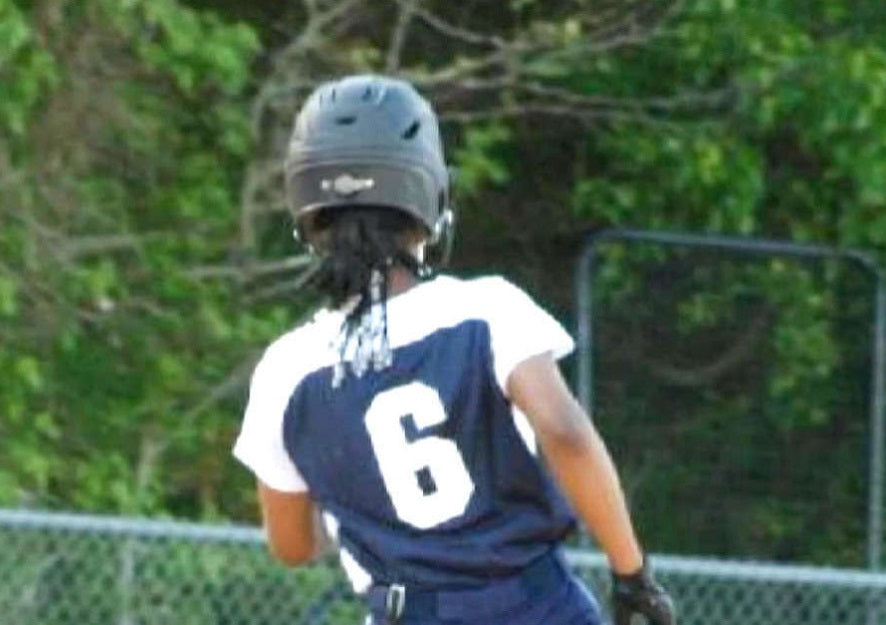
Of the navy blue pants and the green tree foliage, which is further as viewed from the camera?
the green tree foliage

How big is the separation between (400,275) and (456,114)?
4.36 metres

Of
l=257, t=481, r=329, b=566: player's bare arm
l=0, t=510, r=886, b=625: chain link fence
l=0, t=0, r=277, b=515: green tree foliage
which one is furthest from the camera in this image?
l=0, t=0, r=277, b=515: green tree foliage

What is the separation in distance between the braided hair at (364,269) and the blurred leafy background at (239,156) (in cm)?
339

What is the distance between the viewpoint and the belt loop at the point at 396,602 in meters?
4.58

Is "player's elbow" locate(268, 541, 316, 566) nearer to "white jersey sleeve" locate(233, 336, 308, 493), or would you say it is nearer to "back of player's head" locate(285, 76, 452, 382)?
"white jersey sleeve" locate(233, 336, 308, 493)

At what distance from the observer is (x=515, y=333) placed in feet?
14.6

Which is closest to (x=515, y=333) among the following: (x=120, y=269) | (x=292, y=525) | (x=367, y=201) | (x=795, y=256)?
(x=367, y=201)

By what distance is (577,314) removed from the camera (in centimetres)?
904

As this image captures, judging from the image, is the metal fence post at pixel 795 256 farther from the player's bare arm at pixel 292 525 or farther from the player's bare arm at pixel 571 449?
the player's bare arm at pixel 571 449

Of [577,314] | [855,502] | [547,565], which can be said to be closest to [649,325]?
[577,314]

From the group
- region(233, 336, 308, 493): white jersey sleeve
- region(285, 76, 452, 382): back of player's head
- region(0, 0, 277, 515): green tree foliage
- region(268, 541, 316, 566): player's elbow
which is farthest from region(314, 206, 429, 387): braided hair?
region(0, 0, 277, 515): green tree foliage

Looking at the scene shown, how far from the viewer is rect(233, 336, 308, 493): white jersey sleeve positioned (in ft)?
15.2

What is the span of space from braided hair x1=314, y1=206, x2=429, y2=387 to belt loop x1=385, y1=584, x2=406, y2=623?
300 millimetres

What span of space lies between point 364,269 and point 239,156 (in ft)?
13.8
